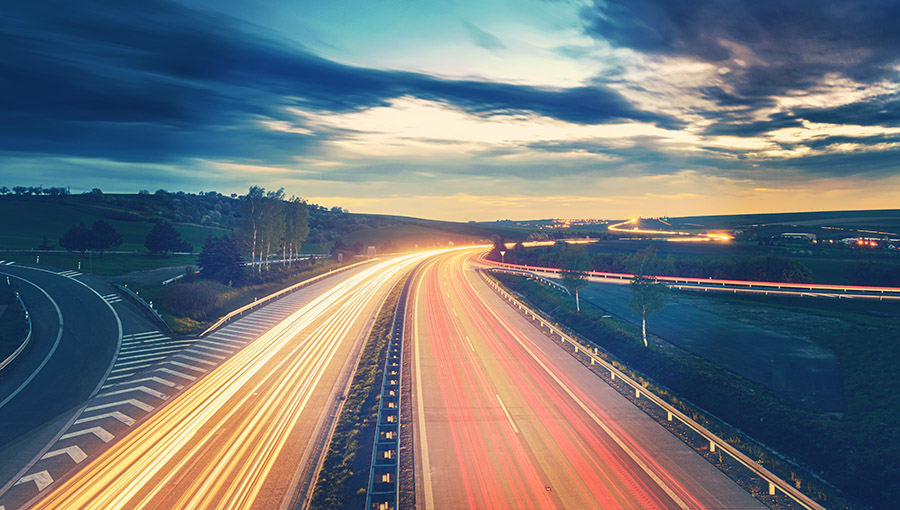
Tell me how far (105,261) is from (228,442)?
75.8 metres

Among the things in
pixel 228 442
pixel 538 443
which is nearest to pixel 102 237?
pixel 228 442

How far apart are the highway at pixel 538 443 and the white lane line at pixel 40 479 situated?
528 inches

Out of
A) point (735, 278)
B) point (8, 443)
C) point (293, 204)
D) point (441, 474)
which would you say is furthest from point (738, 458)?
point (293, 204)

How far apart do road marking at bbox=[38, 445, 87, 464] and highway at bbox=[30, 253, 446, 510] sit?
0.72 m

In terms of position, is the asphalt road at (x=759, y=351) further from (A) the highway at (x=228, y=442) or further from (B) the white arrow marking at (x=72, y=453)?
(B) the white arrow marking at (x=72, y=453)

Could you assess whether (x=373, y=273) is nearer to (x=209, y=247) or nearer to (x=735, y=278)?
(x=209, y=247)

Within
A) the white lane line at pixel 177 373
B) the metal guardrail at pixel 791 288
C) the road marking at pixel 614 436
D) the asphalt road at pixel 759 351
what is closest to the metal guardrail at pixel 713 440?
the road marking at pixel 614 436

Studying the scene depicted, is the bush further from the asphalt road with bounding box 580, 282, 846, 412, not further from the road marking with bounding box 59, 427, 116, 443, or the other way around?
the asphalt road with bounding box 580, 282, 846, 412

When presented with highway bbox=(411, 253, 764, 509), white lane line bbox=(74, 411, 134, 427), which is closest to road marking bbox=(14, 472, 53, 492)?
white lane line bbox=(74, 411, 134, 427)

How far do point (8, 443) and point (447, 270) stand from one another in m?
71.4

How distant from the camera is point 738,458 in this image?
57.7ft

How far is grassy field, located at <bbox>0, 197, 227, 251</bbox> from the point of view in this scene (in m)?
107

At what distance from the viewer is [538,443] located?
1922 cm

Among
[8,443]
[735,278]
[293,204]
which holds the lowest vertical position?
[8,443]
